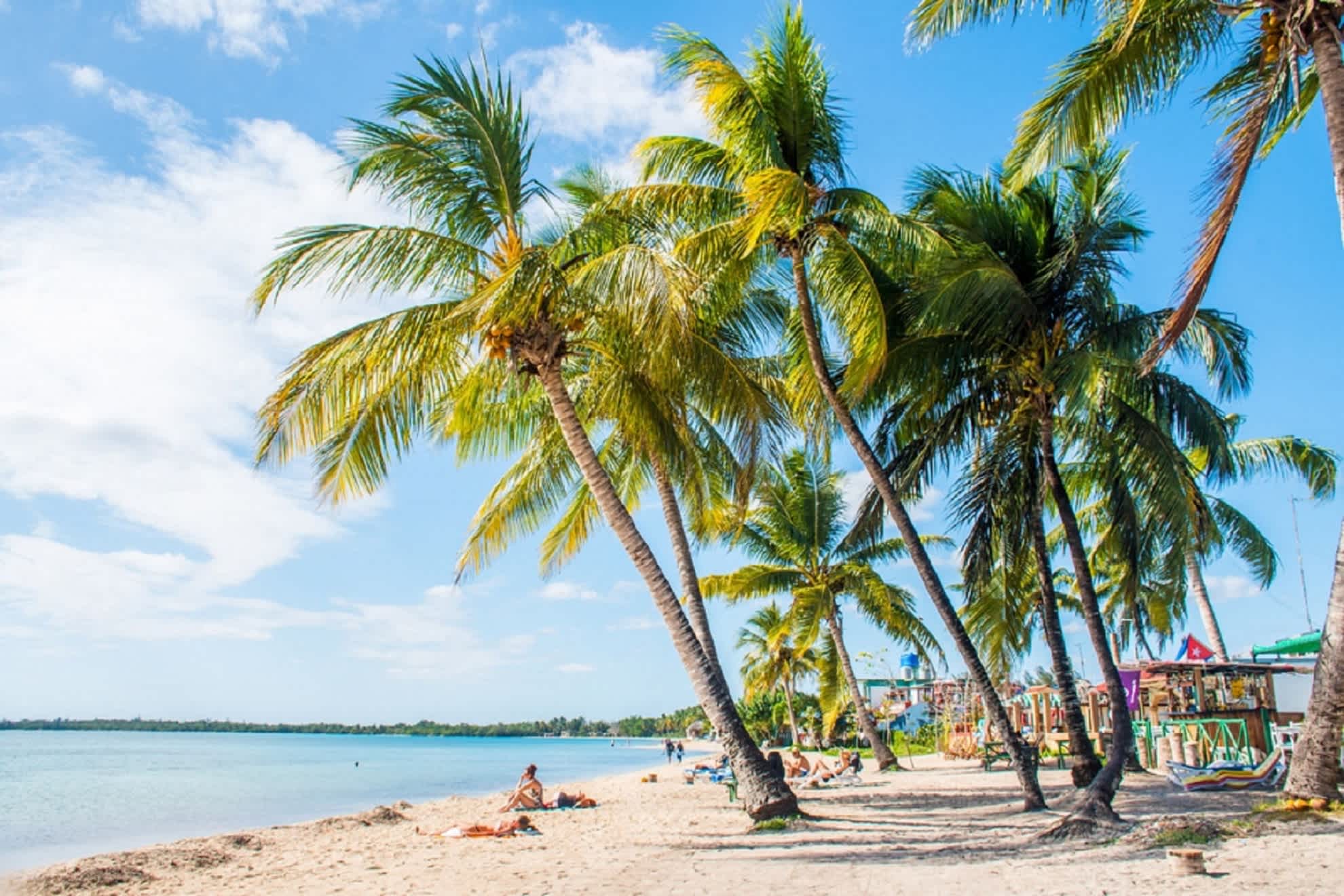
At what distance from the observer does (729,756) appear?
9836 mm

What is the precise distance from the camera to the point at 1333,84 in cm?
689

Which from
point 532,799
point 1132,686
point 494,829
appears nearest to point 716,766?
point 532,799

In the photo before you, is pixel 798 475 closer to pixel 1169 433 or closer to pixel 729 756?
pixel 1169 433

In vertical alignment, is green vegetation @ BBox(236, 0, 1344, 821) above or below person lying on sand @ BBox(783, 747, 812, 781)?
above

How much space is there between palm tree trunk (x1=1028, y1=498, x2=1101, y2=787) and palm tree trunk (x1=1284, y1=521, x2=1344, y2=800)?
377 cm

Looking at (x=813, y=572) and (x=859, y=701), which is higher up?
(x=813, y=572)

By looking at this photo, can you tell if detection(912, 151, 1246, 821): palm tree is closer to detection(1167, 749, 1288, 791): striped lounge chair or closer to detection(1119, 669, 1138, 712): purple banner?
detection(1167, 749, 1288, 791): striped lounge chair

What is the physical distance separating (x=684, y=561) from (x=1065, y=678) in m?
4.90

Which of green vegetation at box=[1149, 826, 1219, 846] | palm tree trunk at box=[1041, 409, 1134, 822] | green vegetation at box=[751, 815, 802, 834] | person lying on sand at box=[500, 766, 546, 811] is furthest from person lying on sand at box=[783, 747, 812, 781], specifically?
green vegetation at box=[1149, 826, 1219, 846]

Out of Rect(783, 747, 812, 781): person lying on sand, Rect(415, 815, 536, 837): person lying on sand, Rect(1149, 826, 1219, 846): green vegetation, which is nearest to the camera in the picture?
Rect(1149, 826, 1219, 846): green vegetation

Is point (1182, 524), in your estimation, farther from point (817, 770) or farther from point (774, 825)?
point (817, 770)

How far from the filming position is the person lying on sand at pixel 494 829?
1116 centimetres

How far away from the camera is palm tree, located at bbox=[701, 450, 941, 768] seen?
21.0 m

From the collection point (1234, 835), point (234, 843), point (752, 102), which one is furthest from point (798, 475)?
point (1234, 835)
